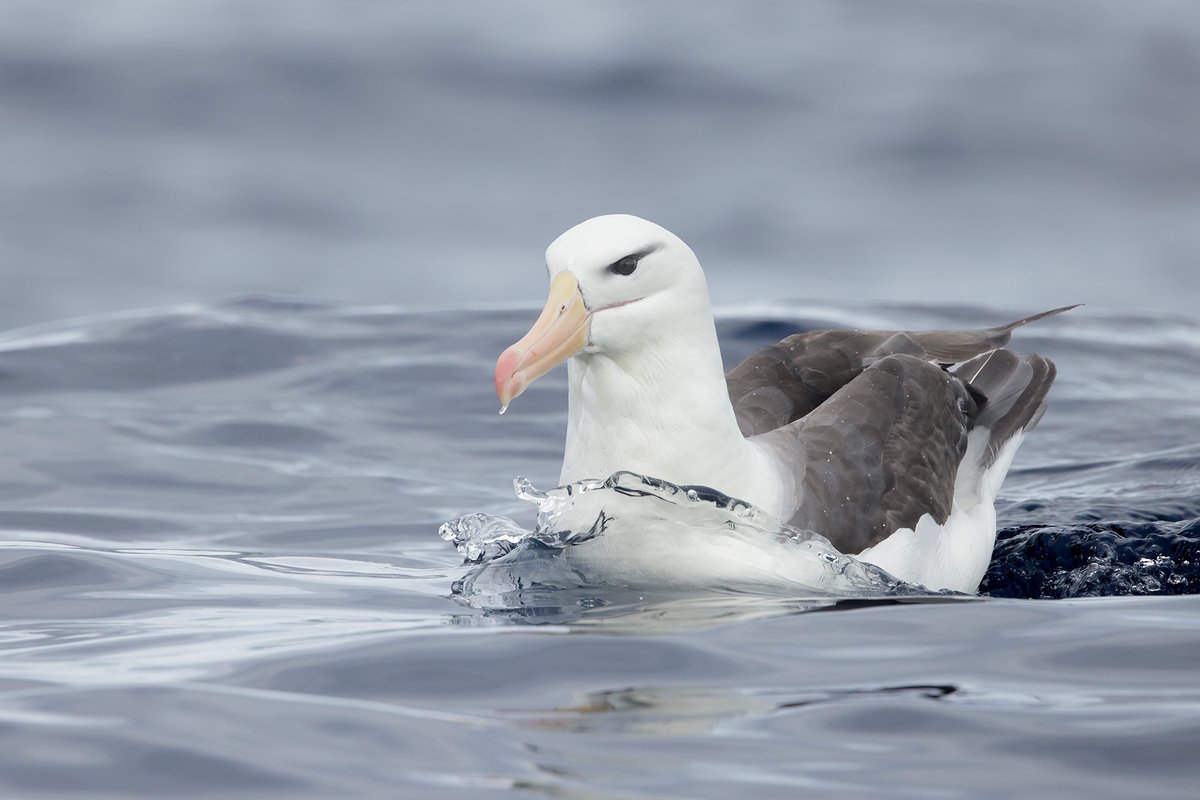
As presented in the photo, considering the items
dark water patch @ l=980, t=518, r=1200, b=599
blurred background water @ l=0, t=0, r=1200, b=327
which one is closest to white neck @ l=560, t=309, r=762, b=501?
dark water patch @ l=980, t=518, r=1200, b=599

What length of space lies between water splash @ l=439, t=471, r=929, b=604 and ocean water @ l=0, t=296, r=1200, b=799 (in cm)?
5

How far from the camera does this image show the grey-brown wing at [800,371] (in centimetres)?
654

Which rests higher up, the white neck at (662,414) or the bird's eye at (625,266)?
the bird's eye at (625,266)

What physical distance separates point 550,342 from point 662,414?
51 centimetres

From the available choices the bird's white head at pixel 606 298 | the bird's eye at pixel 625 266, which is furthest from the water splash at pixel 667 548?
the bird's eye at pixel 625 266

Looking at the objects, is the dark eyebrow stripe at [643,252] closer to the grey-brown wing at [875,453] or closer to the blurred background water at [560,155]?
the grey-brown wing at [875,453]

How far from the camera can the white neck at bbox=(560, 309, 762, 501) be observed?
5312mm

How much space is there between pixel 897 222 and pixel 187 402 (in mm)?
8361

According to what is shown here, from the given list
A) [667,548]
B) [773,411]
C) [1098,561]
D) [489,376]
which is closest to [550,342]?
[667,548]

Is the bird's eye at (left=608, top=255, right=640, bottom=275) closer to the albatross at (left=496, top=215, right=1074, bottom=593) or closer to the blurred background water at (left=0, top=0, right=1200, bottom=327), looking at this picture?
the albatross at (left=496, top=215, right=1074, bottom=593)

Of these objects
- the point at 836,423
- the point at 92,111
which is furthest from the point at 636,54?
the point at 836,423

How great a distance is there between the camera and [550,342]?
5027 mm

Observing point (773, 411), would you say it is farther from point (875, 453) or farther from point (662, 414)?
point (662, 414)

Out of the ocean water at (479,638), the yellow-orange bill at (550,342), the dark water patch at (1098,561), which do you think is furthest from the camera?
the dark water patch at (1098,561)
